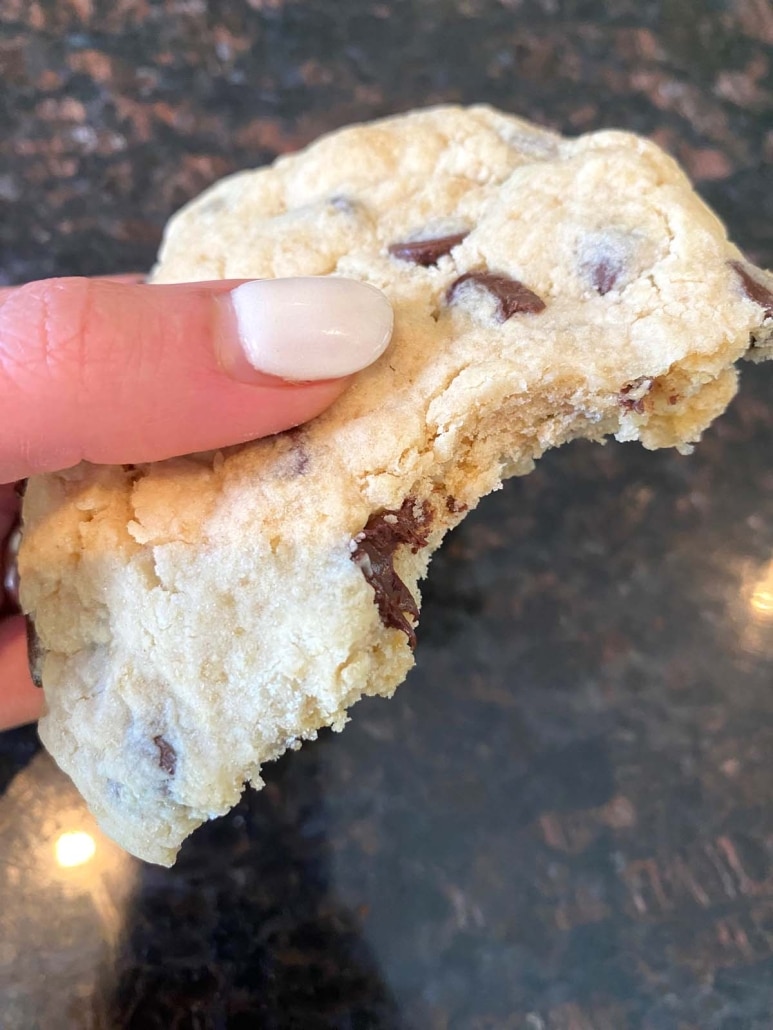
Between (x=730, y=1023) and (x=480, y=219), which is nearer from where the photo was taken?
(x=480, y=219)

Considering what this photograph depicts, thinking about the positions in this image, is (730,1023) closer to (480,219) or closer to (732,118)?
(480,219)

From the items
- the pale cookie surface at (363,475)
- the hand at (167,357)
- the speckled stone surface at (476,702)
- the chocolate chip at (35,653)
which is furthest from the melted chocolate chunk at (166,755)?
the speckled stone surface at (476,702)

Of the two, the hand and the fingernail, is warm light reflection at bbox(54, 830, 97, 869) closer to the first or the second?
the hand

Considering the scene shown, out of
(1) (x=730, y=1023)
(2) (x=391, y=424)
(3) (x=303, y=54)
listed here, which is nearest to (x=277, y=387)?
(2) (x=391, y=424)

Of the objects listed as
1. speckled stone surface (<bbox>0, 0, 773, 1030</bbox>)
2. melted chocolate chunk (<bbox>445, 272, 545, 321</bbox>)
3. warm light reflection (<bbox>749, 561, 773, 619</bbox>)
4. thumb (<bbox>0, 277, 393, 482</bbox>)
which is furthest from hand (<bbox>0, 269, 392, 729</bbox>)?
warm light reflection (<bbox>749, 561, 773, 619</bbox>)

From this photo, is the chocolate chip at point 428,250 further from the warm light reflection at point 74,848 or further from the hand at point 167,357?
the warm light reflection at point 74,848
